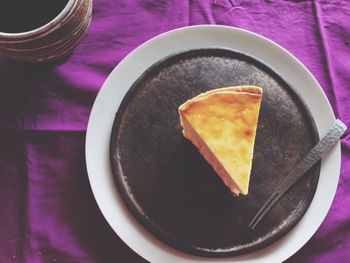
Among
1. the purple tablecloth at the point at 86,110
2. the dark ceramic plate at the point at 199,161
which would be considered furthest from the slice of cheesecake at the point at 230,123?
the purple tablecloth at the point at 86,110

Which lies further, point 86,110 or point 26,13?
point 86,110

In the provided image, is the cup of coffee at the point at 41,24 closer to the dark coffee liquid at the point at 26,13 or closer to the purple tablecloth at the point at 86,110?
the dark coffee liquid at the point at 26,13

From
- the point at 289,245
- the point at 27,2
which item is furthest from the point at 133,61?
the point at 289,245

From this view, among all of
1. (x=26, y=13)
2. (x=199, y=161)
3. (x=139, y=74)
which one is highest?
(x=26, y=13)

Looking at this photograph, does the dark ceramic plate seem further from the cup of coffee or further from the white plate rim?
the cup of coffee

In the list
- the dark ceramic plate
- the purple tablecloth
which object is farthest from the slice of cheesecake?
the purple tablecloth

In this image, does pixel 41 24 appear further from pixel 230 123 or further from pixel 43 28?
pixel 230 123

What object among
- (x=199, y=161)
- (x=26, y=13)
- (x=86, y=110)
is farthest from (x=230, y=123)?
(x=26, y=13)

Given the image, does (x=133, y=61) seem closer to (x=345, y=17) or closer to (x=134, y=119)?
(x=134, y=119)
